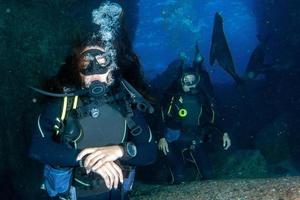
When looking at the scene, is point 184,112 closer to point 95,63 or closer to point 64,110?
point 95,63

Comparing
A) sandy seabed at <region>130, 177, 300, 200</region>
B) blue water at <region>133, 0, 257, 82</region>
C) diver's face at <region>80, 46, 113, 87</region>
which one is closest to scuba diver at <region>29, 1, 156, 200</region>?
diver's face at <region>80, 46, 113, 87</region>

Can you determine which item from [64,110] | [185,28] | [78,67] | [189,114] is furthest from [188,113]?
[185,28]

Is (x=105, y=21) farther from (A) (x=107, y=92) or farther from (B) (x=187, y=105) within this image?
(B) (x=187, y=105)

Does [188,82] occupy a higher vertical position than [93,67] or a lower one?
lower

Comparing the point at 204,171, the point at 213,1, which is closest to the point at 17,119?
the point at 204,171

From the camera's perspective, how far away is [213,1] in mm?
45906

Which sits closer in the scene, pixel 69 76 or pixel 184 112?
pixel 69 76

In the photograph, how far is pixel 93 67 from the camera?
2.88 m

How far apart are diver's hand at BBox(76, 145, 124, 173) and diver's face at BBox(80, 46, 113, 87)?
0.63m

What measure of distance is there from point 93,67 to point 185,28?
55015 mm

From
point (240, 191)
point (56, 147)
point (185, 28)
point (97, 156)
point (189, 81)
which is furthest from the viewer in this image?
point (185, 28)

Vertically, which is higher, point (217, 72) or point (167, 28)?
point (167, 28)

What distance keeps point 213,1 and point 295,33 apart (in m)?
33.1

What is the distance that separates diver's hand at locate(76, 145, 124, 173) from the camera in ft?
8.22
